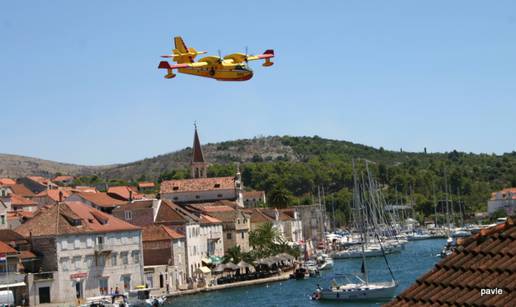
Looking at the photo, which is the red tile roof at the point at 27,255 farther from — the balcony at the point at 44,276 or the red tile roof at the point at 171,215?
the red tile roof at the point at 171,215

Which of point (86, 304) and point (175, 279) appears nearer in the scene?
point (86, 304)

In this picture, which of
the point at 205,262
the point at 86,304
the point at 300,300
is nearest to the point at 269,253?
the point at 205,262

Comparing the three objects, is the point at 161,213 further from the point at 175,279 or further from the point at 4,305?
the point at 4,305

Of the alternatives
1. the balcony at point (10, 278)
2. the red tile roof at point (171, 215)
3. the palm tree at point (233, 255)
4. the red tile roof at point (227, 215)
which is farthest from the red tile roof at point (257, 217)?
the balcony at point (10, 278)

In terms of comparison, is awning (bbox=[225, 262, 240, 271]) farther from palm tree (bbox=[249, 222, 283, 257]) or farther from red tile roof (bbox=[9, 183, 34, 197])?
red tile roof (bbox=[9, 183, 34, 197])

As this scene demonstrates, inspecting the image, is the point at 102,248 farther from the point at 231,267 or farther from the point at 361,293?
the point at 231,267

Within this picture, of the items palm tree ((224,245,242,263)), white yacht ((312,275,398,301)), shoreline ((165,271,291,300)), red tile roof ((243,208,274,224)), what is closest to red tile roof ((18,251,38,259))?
shoreline ((165,271,291,300))

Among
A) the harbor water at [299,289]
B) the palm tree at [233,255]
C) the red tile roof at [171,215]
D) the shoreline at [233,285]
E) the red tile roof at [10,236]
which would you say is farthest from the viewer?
the palm tree at [233,255]
